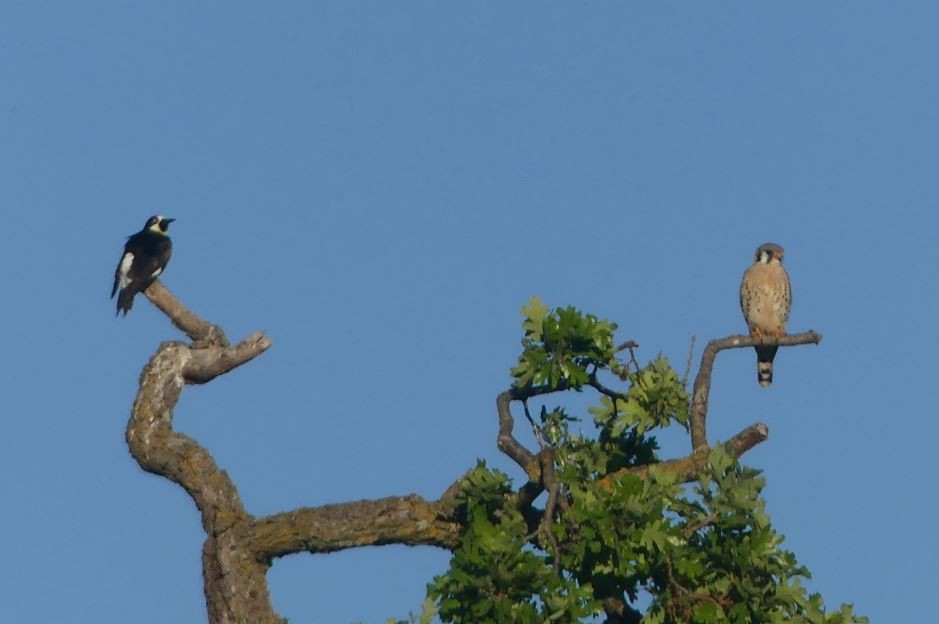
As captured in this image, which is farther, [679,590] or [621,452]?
[621,452]

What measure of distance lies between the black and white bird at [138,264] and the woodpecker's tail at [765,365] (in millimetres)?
4238

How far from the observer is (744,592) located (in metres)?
6.93

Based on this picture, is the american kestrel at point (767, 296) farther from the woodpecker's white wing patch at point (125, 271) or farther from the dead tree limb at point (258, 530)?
the dead tree limb at point (258, 530)

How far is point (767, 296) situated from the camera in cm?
1230

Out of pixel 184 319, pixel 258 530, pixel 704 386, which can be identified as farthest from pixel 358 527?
pixel 184 319

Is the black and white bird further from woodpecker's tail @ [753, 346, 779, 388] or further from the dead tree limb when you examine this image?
woodpecker's tail @ [753, 346, 779, 388]

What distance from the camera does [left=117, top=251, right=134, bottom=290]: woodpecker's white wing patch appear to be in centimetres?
1133

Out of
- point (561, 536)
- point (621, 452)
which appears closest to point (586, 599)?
point (561, 536)

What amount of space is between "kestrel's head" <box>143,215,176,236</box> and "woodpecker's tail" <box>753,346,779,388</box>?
462 centimetres

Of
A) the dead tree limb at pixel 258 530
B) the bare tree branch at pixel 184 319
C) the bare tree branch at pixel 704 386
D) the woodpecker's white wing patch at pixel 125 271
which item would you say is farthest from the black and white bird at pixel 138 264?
the bare tree branch at pixel 704 386

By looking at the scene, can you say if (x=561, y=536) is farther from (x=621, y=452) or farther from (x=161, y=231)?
(x=161, y=231)

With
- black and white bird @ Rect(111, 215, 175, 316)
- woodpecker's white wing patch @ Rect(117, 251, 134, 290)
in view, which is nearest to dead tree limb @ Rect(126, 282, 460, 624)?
black and white bird @ Rect(111, 215, 175, 316)

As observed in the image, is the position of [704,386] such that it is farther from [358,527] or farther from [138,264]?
[138,264]

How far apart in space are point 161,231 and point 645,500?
6722 mm
